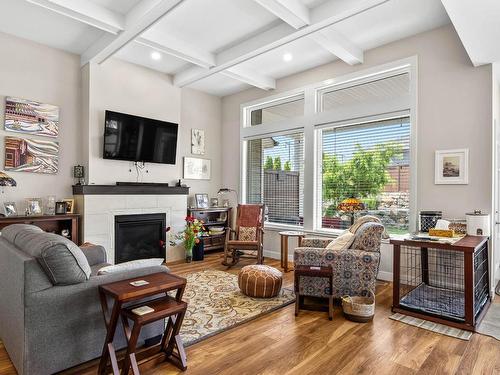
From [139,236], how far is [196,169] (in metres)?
1.75

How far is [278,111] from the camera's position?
589cm

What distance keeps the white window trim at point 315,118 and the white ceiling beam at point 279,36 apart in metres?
1.33

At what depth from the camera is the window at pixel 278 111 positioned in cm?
557

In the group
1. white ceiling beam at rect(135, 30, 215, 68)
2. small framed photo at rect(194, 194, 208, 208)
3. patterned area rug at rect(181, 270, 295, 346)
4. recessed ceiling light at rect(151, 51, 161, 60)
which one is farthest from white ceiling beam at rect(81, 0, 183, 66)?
patterned area rug at rect(181, 270, 295, 346)

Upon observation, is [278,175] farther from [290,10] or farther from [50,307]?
[50,307]

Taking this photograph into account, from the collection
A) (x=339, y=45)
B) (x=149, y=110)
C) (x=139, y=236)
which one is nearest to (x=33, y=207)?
(x=139, y=236)

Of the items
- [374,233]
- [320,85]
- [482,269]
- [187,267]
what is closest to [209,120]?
[320,85]

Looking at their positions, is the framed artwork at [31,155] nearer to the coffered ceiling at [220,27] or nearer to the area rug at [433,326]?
the coffered ceiling at [220,27]

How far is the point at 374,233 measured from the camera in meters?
3.21

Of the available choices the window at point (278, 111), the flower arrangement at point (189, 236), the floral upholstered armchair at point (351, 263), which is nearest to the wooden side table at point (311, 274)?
the floral upholstered armchair at point (351, 263)

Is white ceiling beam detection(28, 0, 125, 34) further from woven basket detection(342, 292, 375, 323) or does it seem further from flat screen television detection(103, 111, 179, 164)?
woven basket detection(342, 292, 375, 323)

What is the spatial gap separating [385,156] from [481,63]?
1.49m

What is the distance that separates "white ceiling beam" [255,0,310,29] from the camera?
3.16 meters

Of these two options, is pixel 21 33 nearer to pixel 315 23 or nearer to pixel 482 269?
pixel 315 23
